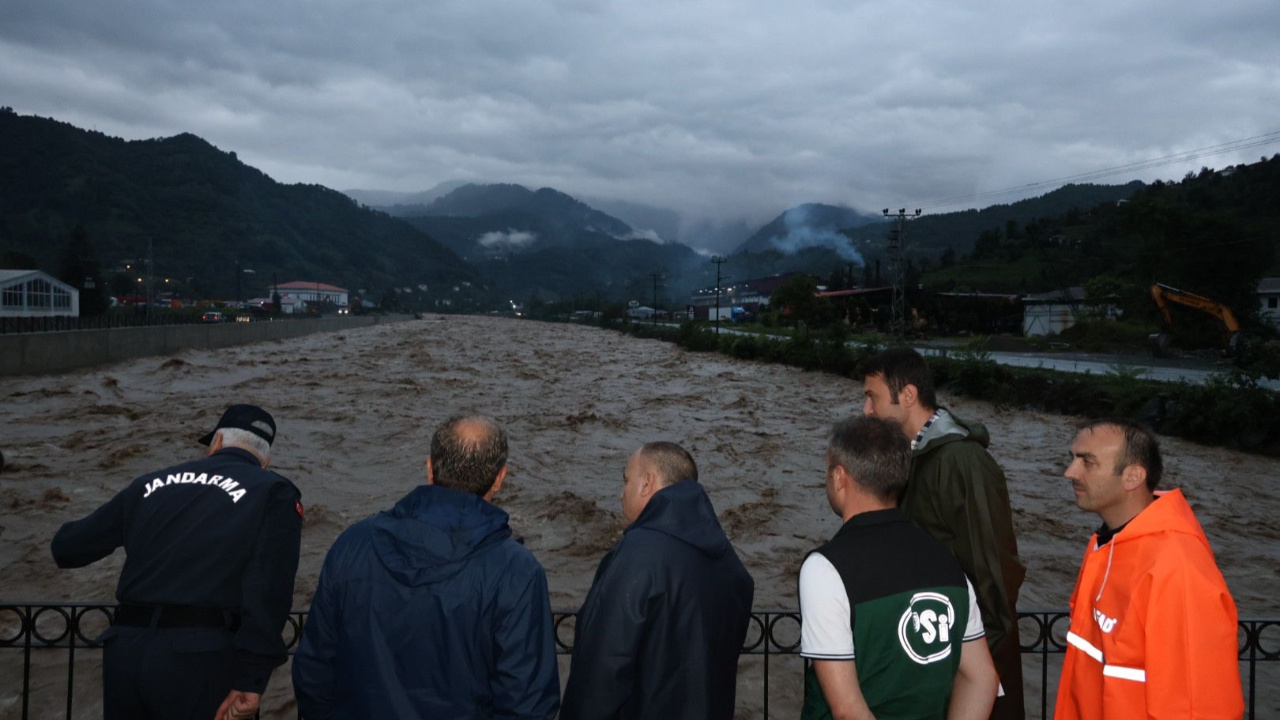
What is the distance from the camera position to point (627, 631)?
2609 millimetres

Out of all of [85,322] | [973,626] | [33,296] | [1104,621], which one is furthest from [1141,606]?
[33,296]

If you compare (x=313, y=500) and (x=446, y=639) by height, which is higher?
(x=446, y=639)

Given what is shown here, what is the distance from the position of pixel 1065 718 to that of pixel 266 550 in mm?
2948

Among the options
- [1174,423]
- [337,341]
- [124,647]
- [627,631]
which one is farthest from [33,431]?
[337,341]

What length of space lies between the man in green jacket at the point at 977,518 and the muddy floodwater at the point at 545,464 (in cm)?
459

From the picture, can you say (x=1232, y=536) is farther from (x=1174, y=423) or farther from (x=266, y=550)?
(x=266, y=550)

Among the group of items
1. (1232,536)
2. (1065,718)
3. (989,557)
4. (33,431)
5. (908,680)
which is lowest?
(1232,536)

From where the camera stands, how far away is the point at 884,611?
2.48m

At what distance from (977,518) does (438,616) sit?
77.0 inches

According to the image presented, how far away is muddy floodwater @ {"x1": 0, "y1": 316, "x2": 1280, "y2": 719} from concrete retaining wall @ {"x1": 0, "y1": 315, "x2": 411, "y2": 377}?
2.72 ft

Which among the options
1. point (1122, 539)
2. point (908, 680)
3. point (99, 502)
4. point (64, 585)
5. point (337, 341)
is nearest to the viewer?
point (908, 680)

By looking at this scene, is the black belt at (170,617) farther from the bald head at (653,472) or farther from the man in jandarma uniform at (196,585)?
the bald head at (653,472)

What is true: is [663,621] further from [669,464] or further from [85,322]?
[85,322]

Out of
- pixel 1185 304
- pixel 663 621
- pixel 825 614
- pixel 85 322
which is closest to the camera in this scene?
pixel 825 614
